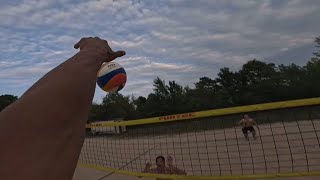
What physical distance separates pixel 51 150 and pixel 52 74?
0.62ft

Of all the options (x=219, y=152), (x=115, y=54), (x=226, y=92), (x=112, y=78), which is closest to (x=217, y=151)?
(x=219, y=152)

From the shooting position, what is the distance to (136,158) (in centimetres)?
1319

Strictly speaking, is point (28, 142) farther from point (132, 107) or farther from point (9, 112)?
point (132, 107)

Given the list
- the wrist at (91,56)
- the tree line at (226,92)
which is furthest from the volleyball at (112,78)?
the tree line at (226,92)

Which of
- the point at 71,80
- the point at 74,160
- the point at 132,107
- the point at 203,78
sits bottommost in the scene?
the point at 74,160

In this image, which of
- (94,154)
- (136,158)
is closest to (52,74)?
(136,158)

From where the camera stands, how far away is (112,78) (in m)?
5.45

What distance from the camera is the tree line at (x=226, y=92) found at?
59500mm

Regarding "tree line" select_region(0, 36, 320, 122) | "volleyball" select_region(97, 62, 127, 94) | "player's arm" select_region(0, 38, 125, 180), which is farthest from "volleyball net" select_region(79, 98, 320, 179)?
"tree line" select_region(0, 36, 320, 122)

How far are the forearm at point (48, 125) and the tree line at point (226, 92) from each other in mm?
54492

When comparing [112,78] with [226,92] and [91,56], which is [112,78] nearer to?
[91,56]

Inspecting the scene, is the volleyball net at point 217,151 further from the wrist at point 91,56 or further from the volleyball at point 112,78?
the wrist at point 91,56

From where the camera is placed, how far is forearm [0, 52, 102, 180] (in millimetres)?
520

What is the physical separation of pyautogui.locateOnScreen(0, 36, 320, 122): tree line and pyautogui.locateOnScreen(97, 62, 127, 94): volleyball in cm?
4957
